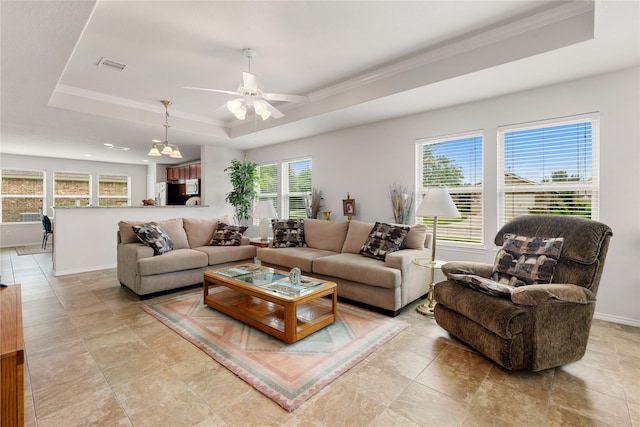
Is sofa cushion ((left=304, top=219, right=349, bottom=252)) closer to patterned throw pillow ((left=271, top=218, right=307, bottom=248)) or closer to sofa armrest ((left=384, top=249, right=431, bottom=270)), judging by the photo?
patterned throw pillow ((left=271, top=218, right=307, bottom=248))

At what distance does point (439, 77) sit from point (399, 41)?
582mm

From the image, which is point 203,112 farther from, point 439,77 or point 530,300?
point 530,300

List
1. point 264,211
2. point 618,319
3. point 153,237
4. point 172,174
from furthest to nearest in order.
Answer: point 172,174 < point 264,211 < point 153,237 < point 618,319

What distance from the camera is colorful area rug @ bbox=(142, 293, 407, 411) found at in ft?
6.43

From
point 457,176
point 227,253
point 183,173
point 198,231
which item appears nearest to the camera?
point 457,176

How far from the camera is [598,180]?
10.1 ft

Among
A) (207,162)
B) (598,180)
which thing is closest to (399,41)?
(598,180)

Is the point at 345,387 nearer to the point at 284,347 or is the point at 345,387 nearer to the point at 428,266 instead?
the point at 284,347

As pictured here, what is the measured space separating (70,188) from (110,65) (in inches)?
293

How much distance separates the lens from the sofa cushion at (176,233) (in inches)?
173

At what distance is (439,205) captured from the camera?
9.95 ft

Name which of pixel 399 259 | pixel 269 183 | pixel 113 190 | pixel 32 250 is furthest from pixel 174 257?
pixel 113 190

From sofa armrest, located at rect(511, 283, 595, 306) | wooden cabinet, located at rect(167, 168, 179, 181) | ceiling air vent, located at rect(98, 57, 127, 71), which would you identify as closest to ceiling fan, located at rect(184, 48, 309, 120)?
ceiling air vent, located at rect(98, 57, 127, 71)

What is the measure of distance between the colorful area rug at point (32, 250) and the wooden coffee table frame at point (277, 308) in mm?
6387
